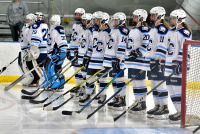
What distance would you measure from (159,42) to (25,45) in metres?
3.04

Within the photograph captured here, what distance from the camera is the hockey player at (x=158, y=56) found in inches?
161

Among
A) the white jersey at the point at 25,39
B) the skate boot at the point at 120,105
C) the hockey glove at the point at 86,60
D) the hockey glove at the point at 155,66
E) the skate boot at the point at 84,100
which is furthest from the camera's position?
the white jersey at the point at 25,39

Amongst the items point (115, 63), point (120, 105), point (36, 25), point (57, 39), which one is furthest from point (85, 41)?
point (36, 25)

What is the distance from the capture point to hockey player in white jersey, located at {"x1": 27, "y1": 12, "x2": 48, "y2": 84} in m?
6.15

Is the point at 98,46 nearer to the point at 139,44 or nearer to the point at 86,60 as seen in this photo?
the point at 86,60

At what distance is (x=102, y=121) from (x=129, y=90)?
8.18ft

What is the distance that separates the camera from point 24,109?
15.3 ft

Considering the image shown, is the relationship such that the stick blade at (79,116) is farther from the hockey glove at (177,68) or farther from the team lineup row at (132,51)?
the hockey glove at (177,68)

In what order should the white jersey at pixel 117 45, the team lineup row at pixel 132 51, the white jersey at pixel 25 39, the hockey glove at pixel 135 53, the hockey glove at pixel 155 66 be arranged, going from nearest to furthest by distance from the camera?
the team lineup row at pixel 132 51
the hockey glove at pixel 135 53
the hockey glove at pixel 155 66
the white jersey at pixel 117 45
the white jersey at pixel 25 39

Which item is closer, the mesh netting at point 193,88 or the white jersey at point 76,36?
the mesh netting at point 193,88

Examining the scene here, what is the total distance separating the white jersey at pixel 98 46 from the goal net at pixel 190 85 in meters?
1.42

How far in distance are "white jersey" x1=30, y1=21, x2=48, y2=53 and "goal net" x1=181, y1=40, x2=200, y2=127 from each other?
10.5 ft

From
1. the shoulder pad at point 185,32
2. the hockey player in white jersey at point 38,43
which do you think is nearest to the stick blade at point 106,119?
the shoulder pad at point 185,32

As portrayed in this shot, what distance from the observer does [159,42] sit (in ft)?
13.4
